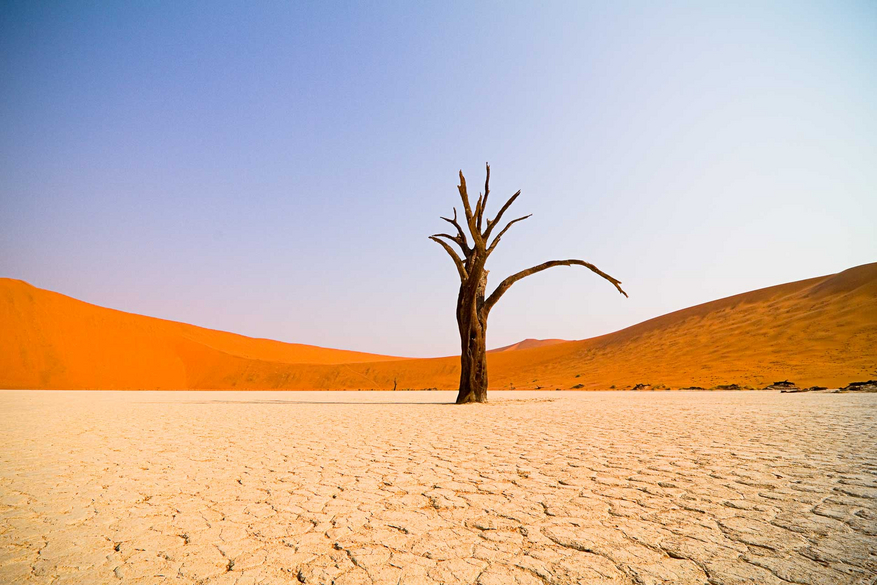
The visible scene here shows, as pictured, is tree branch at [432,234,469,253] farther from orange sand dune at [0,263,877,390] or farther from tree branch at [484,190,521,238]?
orange sand dune at [0,263,877,390]

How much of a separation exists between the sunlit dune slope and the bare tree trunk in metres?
28.3

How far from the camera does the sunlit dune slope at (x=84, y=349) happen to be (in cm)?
2766

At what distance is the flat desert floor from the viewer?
2.01 metres

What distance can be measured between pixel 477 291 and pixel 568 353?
24.2m

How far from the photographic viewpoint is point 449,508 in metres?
2.82

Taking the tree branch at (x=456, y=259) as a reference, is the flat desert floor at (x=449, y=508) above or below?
below

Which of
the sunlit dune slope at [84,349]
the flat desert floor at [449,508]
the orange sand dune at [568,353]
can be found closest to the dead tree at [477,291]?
the flat desert floor at [449,508]

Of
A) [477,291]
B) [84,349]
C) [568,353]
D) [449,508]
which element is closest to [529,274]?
[477,291]

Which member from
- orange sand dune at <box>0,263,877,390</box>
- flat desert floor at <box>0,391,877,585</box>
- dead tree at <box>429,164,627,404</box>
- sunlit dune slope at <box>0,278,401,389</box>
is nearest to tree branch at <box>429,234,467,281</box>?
dead tree at <box>429,164,627,404</box>

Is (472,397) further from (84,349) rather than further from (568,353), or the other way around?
(84,349)

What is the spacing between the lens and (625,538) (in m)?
2.28

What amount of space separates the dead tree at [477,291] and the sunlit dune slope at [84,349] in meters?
28.3

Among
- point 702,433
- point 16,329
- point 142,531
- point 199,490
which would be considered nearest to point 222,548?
point 142,531

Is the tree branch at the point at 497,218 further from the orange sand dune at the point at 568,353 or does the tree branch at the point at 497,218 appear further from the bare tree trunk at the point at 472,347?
the orange sand dune at the point at 568,353
